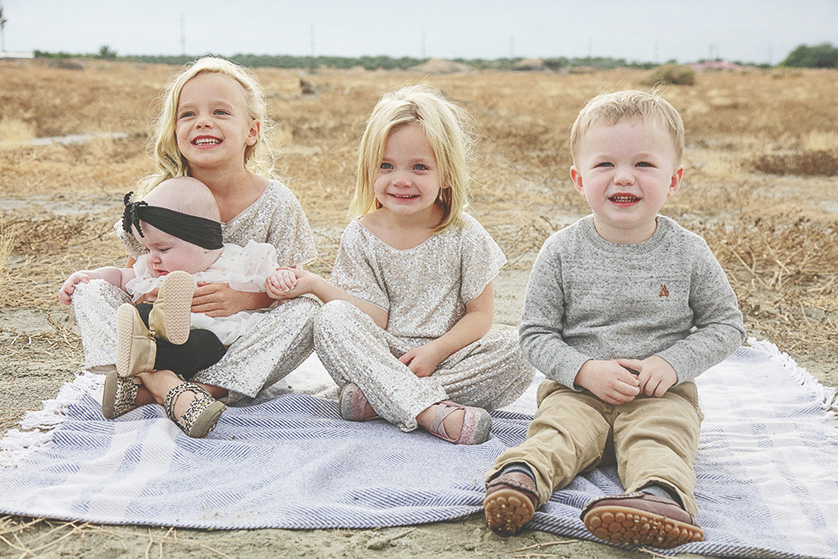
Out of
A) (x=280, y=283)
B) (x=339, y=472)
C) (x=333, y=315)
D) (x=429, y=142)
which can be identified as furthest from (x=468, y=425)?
(x=429, y=142)

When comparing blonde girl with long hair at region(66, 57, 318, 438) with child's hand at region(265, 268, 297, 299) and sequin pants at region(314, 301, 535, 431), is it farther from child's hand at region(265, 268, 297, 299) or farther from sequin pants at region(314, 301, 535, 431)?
sequin pants at region(314, 301, 535, 431)

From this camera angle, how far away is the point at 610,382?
2.42 meters

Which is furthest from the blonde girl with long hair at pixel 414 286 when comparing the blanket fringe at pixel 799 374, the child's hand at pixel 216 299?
the blanket fringe at pixel 799 374

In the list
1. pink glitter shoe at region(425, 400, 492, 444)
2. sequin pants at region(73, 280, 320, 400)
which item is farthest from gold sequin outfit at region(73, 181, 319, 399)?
pink glitter shoe at region(425, 400, 492, 444)

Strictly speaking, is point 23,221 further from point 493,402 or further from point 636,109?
point 636,109

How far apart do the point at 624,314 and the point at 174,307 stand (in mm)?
1473

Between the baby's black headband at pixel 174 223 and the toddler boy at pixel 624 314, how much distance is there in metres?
1.23

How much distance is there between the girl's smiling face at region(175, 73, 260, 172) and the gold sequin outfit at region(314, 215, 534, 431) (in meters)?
0.60

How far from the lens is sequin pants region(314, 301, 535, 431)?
277cm

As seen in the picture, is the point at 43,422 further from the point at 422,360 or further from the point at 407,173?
the point at 407,173

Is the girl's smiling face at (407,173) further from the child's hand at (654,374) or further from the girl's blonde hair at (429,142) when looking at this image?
the child's hand at (654,374)

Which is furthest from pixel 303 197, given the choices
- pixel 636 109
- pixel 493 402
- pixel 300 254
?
pixel 636 109

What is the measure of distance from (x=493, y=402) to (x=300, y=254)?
3.37 ft

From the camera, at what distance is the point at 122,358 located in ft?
8.87
